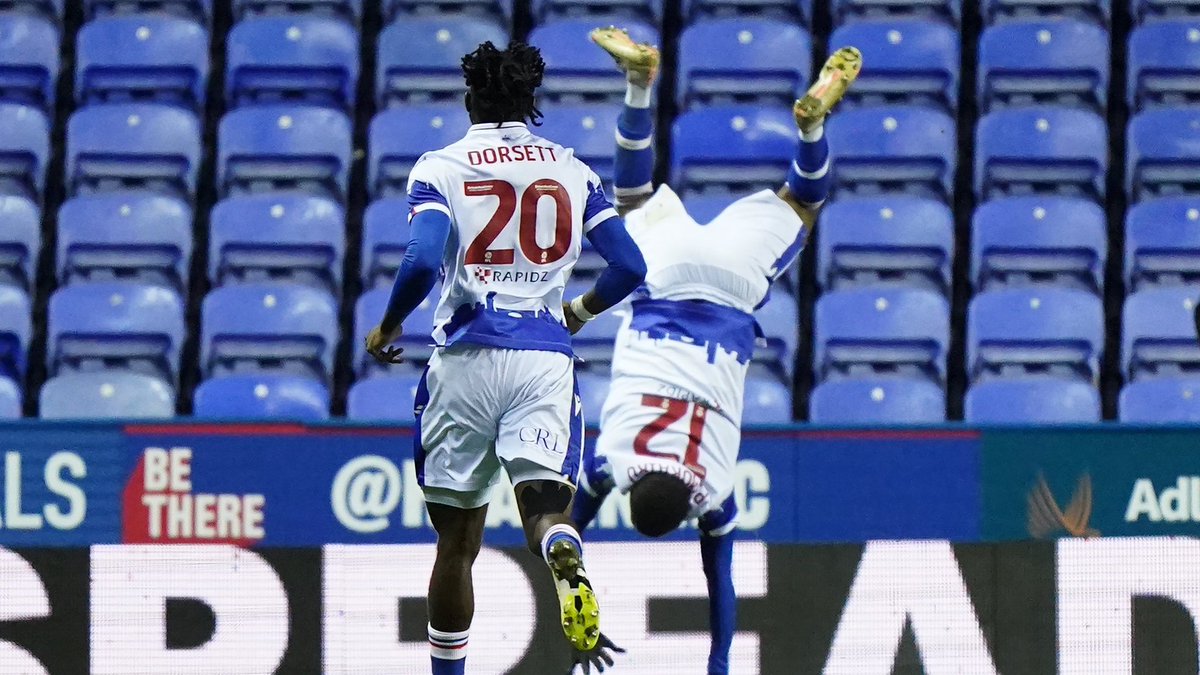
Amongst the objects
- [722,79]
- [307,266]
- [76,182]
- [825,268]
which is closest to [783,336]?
[825,268]

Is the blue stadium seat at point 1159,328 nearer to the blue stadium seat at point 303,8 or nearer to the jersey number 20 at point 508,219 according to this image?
the blue stadium seat at point 303,8

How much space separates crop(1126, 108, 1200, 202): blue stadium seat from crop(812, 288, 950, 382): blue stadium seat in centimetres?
129

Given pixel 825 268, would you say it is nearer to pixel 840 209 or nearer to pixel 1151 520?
pixel 840 209

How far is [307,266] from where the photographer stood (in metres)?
8.97

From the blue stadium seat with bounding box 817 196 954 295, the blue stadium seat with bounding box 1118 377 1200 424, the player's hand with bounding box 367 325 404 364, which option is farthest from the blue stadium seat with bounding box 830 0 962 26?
the player's hand with bounding box 367 325 404 364

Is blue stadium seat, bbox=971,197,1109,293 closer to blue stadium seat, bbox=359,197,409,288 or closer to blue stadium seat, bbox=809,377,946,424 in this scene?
blue stadium seat, bbox=809,377,946,424

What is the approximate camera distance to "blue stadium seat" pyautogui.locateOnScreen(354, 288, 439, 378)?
848cm

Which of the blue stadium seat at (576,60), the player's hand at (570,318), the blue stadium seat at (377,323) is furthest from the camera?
the blue stadium seat at (576,60)

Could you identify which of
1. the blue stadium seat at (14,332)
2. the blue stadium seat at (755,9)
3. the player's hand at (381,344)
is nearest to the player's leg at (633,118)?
the player's hand at (381,344)

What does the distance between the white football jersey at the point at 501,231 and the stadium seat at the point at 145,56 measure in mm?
4829

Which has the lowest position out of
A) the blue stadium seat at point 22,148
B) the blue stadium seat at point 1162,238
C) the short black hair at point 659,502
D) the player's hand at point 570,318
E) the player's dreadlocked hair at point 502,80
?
the short black hair at point 659,502

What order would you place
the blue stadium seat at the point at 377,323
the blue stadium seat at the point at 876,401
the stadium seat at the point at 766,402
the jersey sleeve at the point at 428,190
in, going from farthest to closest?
the blue stadium seat at the point at 377,323 < the blue stadium seat at the point at 876,401 < the stadium seat at the point at 766,402 < the jersey sleeve at the point at 428,190

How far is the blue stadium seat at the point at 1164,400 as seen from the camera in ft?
27.5

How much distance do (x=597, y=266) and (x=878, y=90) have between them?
173 cm
